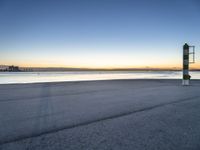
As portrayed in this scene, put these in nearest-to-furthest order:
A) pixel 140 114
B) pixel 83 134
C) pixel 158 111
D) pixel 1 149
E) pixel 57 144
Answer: pixel 1 149 → pixel 57 144 → pixel 83 134 → pixel 140 114 → pixel 158 111

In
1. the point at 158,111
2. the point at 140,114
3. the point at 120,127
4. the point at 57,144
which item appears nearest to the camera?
the point at 57,144

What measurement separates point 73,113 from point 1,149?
2.44 metres

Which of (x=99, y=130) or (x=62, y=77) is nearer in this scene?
(x=99, y=130)

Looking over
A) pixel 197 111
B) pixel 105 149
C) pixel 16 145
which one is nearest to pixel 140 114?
pixel 197 111

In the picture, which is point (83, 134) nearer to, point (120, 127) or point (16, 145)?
point (120, 127)

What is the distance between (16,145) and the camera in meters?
2.90

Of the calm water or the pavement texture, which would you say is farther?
the calm water

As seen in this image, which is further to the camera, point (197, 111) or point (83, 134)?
point (197, 111)

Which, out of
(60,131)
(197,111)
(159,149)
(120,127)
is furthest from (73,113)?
(197,111)

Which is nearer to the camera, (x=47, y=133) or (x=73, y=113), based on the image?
(x=47, y=133)

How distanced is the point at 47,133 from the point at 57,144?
24.3 inches

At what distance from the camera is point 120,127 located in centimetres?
380

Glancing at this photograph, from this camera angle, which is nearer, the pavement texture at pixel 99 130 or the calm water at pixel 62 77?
the pavement texture at pixel 99 130

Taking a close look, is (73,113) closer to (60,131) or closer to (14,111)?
(60,131)
